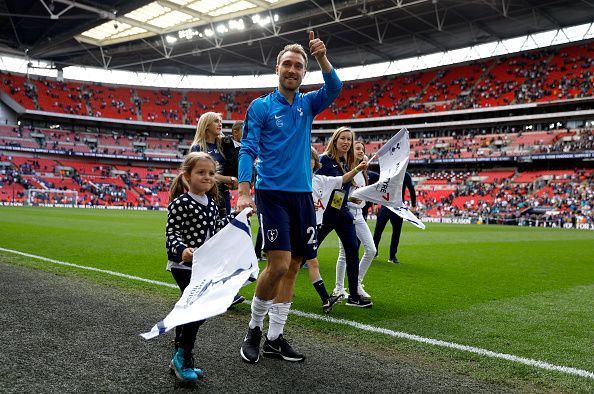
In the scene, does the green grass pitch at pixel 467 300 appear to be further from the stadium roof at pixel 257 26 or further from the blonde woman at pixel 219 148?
the stadium roof at pixel 257 26

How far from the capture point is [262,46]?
5041 cm

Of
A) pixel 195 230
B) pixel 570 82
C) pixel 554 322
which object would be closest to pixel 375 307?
pixel 554 322

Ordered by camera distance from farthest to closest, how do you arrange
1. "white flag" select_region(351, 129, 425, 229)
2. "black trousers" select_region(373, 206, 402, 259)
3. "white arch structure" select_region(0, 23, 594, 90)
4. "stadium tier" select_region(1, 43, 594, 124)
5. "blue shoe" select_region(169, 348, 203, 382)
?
"white arch structure" select_region(0, 23, 594, 90)
"stadium tier" select_region(1, 43, 594, 124)
"black trousers" select_region(373, 206, 402, 259)
"white flag" select_region(351, 129, 425, 229)
"blue shoe" select_region(169, 348, 203, 382)

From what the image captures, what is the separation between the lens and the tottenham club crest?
3.67 meters

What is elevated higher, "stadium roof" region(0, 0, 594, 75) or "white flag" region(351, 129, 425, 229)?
"stadium roof" region(0, 0, 594, 75)

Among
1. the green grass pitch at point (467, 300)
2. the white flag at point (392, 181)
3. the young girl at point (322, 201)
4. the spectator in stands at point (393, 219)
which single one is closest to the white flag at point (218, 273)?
the green grass pitch at point (467, 300)

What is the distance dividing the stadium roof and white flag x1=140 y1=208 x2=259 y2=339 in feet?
111

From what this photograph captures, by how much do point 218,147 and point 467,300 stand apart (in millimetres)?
3784

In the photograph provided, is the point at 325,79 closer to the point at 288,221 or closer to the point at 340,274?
the point at 288,221

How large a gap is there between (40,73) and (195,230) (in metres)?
71.3

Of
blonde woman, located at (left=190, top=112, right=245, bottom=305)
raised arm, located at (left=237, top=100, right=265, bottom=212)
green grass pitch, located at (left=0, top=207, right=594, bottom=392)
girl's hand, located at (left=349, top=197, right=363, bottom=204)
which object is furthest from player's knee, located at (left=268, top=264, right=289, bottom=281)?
girl's hand, located at (left=349, top=197, right=363, bottom=204)

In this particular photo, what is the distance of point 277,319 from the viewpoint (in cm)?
395

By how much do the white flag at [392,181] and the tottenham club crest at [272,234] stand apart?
2.67 metres

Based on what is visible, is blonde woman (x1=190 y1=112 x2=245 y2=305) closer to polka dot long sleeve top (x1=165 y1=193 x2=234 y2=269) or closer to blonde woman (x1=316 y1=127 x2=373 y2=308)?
blonde woman (x1=316 y1=127 x2=373 y2=308)
